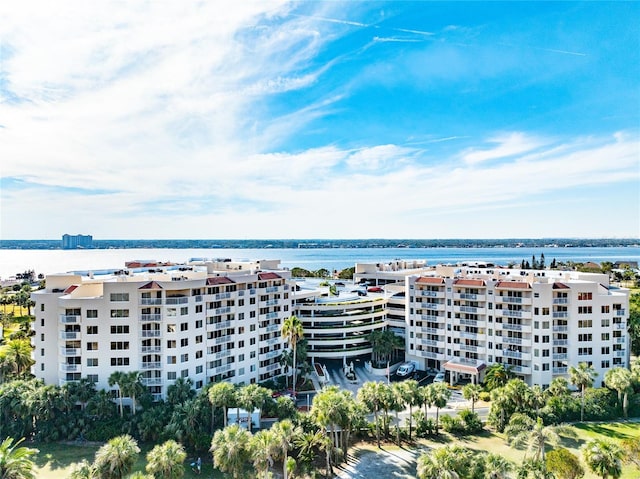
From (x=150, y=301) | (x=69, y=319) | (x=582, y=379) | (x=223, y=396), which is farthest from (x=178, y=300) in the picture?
(x=582, y=379)

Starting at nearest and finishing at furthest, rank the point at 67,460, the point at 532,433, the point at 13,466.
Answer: the point at 13,466, the point at 532,433, the point at 67,460

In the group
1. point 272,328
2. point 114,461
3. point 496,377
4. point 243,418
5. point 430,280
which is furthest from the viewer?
point 430,280

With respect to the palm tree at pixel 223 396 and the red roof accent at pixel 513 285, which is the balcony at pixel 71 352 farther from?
the red roof accent at pixel 513 285

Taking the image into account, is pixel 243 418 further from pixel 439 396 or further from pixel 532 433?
pixel 532 433

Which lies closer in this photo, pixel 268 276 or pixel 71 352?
Result: pixel 71 352

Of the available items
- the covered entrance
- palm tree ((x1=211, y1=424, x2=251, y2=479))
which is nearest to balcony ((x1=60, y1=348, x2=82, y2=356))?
palm tree ((x1=211, y1=424, x2=251, y2=479))
